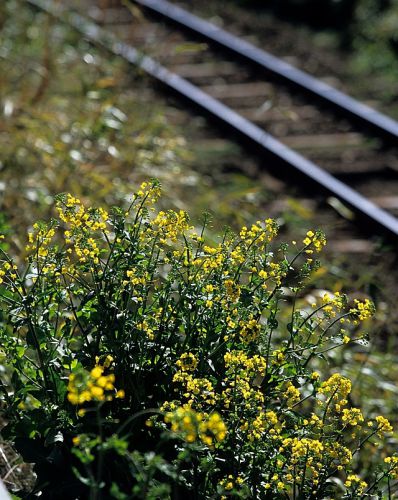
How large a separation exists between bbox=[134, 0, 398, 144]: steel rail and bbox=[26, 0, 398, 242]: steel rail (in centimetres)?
75

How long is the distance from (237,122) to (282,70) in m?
1.37

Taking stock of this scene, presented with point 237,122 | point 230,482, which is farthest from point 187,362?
point 237,122

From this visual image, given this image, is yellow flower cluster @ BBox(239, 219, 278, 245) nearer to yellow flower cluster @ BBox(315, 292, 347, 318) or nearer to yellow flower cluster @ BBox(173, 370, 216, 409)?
yellow flower cluster @ BBox(315, 292, 347, 318)

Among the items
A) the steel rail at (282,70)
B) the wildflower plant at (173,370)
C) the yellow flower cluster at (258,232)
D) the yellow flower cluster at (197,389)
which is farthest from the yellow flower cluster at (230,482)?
the steel rail at (282,70)

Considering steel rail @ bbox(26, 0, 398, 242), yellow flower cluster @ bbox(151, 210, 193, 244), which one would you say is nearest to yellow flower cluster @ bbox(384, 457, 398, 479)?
yellow flower cluster @ bbox(151, 210, 193, 244)

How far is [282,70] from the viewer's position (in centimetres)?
900

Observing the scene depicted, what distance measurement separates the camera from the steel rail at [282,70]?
26.4 ft

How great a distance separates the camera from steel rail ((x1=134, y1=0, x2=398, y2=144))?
8047mm

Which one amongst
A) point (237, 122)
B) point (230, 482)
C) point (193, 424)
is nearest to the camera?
point (193, 424)

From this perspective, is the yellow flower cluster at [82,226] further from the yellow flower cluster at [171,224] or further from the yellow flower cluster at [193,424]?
the yellow flower cluster at [193,424]

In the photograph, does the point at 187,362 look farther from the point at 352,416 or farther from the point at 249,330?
the point at 352,416

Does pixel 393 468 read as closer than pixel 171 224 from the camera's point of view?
Yes

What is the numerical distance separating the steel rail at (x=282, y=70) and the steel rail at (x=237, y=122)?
748mm

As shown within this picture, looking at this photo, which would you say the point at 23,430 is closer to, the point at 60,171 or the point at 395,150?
the point at 60,171
